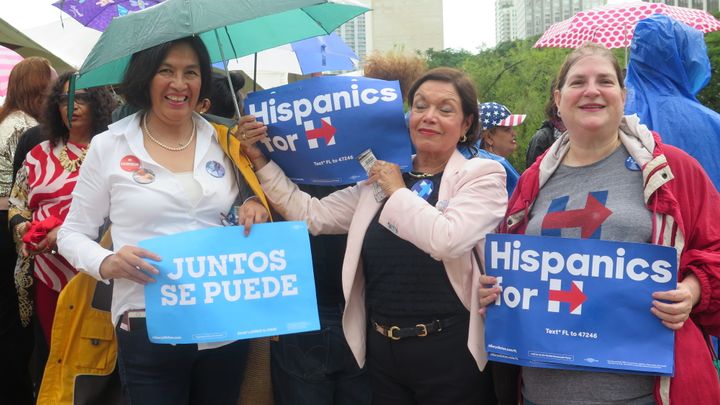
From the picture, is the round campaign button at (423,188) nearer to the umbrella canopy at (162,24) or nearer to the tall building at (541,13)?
the umbrella canopy at (162,24)

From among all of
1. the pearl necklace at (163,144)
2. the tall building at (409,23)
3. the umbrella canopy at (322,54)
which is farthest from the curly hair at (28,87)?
the tall building at (409,23)

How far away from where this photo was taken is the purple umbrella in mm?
5312

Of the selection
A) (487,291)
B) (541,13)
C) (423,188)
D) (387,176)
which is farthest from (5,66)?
(541,13)

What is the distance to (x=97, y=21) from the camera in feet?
17.4

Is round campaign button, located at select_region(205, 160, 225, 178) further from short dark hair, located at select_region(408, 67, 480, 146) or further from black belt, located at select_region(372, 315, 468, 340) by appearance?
black belt, located at select_region(372, 315, 468, 340)

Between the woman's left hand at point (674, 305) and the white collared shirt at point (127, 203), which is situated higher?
the white collared shirt at point (127, 203)

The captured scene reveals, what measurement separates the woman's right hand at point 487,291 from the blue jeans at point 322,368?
829 mm

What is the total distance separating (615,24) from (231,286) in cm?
519

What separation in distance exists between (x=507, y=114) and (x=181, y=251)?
12.3 feet

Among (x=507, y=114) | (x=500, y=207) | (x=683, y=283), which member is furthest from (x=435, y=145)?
(x=507, y=114)

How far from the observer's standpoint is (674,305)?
221cm

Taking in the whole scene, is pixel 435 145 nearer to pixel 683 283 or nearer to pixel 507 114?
pixel 683 283

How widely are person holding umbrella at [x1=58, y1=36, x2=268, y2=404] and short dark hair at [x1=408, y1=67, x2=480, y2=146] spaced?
888 millimetres

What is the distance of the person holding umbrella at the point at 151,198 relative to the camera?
2.65 metres
